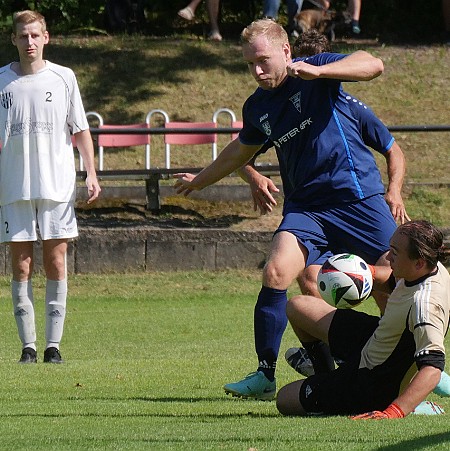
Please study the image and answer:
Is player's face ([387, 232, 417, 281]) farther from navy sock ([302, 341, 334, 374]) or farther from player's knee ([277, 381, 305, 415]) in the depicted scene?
navy sock ([302, 341, 334, 374])

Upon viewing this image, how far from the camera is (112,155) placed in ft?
64.7

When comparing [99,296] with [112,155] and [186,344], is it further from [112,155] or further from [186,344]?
[112,155]

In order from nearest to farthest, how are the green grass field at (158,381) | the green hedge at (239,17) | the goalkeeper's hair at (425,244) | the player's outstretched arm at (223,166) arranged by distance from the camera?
the green grass field at (158,381) < the goalkeeper's hair at (425,244) < the player's outstretched arm at (223,166) < the green hedge at (239,17)

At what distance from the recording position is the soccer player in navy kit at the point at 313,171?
735 cm

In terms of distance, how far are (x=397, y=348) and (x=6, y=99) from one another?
408 cm

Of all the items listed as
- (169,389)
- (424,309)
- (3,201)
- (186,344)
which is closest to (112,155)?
(186,344)

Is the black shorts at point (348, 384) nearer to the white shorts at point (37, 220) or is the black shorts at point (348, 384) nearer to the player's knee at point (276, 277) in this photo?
the player's knee at point (276, 277)

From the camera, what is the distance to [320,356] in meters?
7.30

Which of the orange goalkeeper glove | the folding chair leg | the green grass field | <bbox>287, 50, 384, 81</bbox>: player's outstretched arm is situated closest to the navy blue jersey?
<bbox>287, 50, 384, 81</bbox>: player's outstretched arm

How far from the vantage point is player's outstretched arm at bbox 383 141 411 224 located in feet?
25.1

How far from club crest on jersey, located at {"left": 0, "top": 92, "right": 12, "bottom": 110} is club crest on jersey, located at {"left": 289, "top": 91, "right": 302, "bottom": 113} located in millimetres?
2573

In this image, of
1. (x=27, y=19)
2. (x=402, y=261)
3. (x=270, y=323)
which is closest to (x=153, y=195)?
(x=27, y=19)

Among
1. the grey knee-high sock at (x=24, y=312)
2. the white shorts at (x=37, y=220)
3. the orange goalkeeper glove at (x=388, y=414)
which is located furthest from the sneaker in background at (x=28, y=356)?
the orange goalkeeper glove at (x=388, y=414)

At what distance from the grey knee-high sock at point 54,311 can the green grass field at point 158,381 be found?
10.2 inches
